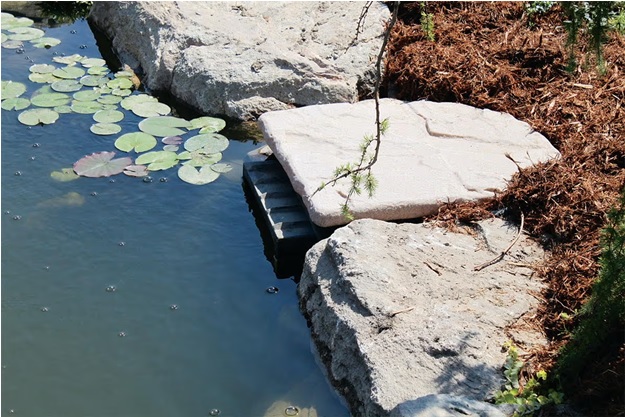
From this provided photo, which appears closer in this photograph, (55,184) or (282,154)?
(282,154)

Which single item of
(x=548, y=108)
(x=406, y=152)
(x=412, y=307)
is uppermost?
(x=548, y=108)

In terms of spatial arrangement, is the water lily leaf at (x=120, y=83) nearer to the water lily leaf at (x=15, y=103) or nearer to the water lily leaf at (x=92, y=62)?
the water lily leaf at (x=92, y=62)

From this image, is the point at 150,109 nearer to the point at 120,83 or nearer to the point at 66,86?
the point at 120,83

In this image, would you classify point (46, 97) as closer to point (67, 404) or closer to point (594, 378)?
point (67, 404)

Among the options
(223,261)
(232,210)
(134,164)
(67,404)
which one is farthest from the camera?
(134,164)

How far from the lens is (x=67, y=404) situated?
310 centimetres

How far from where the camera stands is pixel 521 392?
2.80 meters

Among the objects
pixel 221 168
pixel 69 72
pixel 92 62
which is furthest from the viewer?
pixel 92 62

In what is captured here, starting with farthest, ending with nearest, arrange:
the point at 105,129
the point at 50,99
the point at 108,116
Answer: the point at 50,99, the point at 108,116, the point at 105,129

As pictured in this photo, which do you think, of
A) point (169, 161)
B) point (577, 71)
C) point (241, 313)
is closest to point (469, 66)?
point (577, 71)

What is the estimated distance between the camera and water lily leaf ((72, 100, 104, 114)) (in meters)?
5.00

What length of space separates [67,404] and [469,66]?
3.06 meters

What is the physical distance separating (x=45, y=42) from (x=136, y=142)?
1.68 m

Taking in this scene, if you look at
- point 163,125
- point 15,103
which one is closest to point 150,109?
point 163,125
